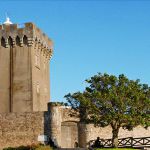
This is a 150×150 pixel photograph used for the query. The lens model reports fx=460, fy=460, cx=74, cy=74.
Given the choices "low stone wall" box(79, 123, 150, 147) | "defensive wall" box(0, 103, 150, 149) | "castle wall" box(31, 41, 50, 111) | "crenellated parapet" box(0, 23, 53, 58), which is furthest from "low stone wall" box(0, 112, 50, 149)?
"crenellated parapet" box(0, 23, 53, 58)

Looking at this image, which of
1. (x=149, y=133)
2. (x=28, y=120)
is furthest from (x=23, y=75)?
(x=149, y=133)

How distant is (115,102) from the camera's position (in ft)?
112

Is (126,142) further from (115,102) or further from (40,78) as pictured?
(40,78)

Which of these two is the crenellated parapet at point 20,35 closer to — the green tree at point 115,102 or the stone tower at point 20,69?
the stone tower at point 20,69

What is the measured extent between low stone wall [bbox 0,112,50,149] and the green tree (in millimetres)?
3827

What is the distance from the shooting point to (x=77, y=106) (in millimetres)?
36625

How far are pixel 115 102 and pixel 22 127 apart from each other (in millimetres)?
8609

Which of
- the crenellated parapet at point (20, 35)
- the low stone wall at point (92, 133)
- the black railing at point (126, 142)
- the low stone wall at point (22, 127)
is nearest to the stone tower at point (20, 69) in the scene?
the crenellated parapet at point (20, 35)

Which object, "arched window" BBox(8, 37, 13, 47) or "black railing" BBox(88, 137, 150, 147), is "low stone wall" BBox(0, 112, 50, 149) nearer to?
"black railing" BBox(88, 137, 150, 147)

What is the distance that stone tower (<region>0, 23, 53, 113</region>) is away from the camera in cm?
4156

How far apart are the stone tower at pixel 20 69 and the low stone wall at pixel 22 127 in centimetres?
287

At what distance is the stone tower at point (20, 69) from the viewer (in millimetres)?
41562

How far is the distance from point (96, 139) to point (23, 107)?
7.24m

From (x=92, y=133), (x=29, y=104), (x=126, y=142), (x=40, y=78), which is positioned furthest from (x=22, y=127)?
(x=126, y=142)
